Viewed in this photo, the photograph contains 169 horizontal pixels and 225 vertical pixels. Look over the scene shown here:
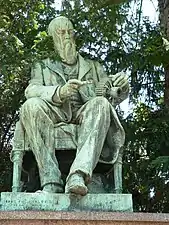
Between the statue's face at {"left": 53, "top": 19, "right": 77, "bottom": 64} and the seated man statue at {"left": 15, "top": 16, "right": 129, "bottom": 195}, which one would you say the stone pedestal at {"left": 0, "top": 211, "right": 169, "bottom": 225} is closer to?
the seated man statue at {"left": 15, "top": 16, "right": 129, "bottom": 195}

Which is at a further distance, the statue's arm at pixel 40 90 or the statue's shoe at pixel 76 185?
the statue's arm at pixel 40 90

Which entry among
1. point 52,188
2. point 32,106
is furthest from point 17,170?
point 32,106

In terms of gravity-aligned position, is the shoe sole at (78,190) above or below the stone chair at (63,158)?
below

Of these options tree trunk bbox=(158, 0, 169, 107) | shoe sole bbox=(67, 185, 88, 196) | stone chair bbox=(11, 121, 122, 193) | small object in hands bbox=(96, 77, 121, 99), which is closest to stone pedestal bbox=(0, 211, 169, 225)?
shoe sole bbox=(67, 185, 88, 196)

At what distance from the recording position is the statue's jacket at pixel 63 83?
180 inches

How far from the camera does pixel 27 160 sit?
4688 millimetres

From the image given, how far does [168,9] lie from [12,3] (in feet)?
7.21

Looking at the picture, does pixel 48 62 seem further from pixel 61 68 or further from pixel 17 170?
pixel 17 170

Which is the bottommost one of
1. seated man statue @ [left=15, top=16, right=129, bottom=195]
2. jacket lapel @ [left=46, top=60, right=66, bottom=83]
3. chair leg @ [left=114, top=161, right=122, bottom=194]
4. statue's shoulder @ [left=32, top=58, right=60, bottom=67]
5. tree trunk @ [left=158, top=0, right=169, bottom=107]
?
chair leg @ [left=114, top=161, right=122, bottom=194]

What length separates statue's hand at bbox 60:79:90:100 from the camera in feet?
14.6

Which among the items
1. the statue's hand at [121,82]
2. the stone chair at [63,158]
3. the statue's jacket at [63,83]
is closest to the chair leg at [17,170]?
the stone chair at [63,158]

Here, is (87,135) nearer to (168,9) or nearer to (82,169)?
(82,169)

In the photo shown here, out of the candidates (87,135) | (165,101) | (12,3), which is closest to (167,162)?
(165,101)

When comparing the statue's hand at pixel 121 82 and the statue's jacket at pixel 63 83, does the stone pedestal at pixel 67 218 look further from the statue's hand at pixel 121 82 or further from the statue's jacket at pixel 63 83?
the statue's hand at pixel 121 82
